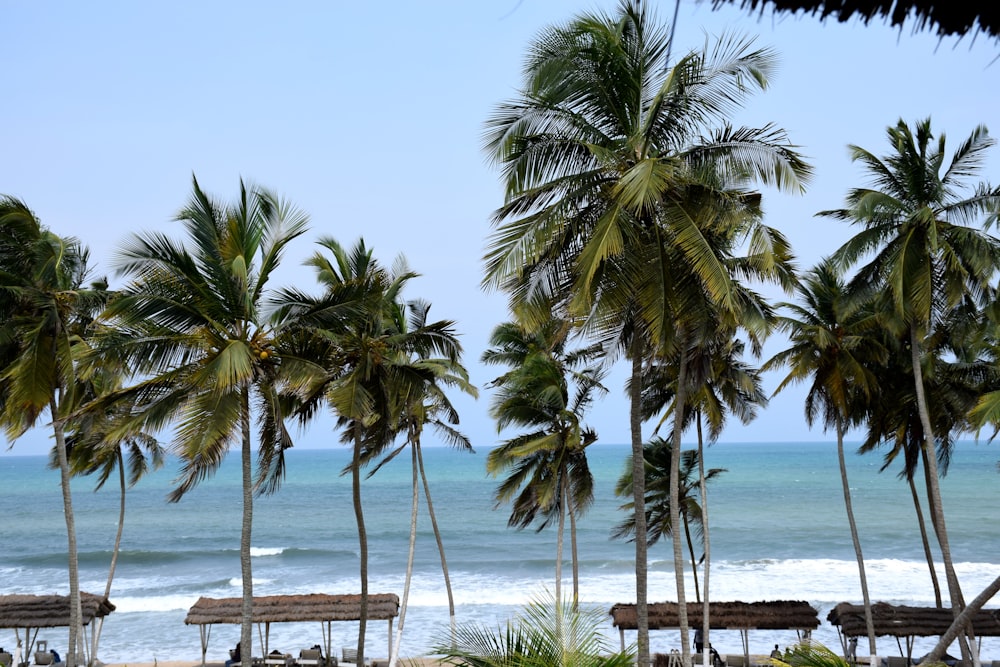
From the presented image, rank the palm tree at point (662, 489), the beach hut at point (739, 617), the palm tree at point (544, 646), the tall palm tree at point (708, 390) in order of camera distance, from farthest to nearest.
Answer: the palm tree at point (662, 489) → the beach hut at point (739, 617) → the tall palm tree at point (708, 390) → the palm tree at point (544, 646)

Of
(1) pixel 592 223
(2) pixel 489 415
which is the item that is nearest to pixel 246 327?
(1) pixel 592 223

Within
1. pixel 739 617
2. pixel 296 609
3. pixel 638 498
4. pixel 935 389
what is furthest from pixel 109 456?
pixel 935 389

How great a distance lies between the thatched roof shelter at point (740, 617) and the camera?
766 inches

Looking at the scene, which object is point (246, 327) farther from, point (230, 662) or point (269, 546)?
point (269, 546)

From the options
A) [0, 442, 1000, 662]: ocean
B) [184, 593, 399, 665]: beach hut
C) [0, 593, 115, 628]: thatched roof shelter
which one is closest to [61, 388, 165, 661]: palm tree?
[0, 593, 115, 628]: thatched roof shelter

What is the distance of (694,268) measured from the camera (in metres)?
11.2

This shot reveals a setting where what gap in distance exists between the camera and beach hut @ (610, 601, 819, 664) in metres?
19.5

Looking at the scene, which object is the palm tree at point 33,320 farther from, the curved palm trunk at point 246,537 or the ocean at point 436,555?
the ocean at point 436,555

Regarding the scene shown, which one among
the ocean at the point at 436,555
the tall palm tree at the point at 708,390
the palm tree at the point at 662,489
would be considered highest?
the tall palm tree at the point at 708,390

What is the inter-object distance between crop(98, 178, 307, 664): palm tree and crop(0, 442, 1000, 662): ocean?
4.89 meters

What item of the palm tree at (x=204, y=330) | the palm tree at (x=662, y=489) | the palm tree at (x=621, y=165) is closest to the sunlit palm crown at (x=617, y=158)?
the palm tree at (x=621, y=165)

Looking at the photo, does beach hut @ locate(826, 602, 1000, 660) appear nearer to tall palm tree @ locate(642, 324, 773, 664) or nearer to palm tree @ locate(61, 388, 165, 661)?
tall palm tree @ locate(642, 324, 773, 664)

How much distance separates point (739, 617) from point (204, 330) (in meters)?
13.4

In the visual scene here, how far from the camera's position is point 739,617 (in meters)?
20.1
